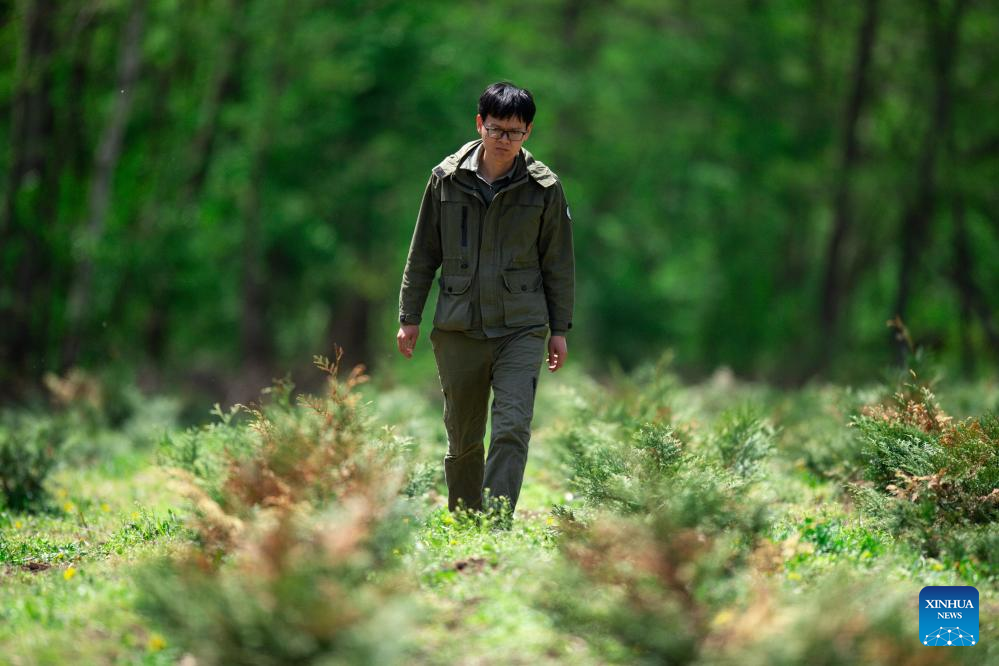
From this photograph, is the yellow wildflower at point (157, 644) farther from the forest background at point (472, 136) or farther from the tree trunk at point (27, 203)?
the tree trunk at point (27, 203)

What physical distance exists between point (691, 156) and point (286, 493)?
23.1 m

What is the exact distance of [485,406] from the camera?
22.6ft

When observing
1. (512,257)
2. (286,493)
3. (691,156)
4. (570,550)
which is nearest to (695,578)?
(570,550)

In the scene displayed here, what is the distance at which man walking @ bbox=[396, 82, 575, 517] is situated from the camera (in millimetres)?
6500

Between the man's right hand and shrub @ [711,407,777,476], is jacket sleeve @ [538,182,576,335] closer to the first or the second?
the man's right hand

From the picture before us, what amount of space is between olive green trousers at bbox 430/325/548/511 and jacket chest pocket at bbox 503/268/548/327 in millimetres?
75

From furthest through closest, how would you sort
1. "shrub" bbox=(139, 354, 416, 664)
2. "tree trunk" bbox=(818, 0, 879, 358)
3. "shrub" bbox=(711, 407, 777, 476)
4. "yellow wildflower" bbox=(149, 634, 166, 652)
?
"tree trunk" bbox=(818, 0, 879, 358)
"shrub" bbox=(711, 407, 777, 476)
"yellow wildflower" bbox=(149, 634, 166, 652)
"shrub" bbox=(139, 354, 416, 664)

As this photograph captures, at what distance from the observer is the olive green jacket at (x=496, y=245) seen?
659 centimetres

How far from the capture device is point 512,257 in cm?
661

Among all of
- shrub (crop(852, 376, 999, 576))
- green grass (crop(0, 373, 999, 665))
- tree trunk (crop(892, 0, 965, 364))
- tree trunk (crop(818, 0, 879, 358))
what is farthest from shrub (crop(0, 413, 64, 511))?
tree trunk (crop(818, 0, 879, 358))

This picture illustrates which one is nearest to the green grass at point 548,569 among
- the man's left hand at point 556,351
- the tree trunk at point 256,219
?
the man's left hand at point 556,351

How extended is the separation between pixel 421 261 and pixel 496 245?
0.52 m

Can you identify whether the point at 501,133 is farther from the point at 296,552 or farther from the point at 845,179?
the point at 845,179

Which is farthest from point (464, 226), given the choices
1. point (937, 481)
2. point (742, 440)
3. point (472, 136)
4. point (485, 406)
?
point (472, 136)
